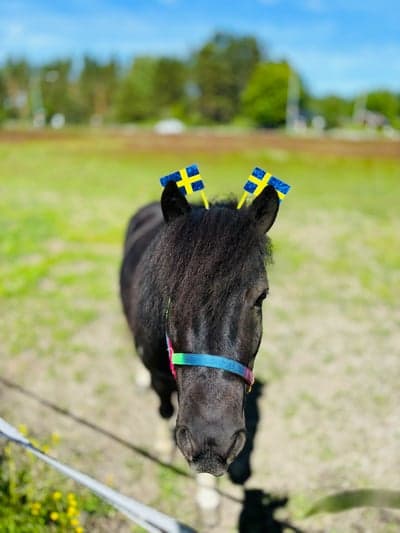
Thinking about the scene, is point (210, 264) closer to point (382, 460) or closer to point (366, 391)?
point (382, 460)

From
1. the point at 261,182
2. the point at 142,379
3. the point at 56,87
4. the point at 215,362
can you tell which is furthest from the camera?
the point at 56,87

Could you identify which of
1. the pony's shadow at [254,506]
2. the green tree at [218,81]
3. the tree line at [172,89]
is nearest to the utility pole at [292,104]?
the tree line at [172,89]

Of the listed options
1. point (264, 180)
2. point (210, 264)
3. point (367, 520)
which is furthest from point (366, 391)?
point (210, 264)

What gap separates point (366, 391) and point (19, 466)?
12.8ft

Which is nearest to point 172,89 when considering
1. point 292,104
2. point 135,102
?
point 135,102

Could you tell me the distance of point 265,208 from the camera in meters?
2.45

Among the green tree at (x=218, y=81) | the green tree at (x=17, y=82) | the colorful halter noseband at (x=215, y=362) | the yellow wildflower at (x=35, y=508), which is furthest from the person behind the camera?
the green tree at (x=17, y=82)

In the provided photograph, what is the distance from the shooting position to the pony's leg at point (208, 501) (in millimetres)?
3570

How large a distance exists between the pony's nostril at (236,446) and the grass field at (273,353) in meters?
1.72

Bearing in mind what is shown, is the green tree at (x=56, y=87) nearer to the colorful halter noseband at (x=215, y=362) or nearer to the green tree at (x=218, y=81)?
the green tree at (x=218, y=81)

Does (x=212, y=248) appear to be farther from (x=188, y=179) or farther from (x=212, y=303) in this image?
(x=188, y=179)

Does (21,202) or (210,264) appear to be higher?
(210,264)

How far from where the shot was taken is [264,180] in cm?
274

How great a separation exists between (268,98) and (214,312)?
84994 mm
